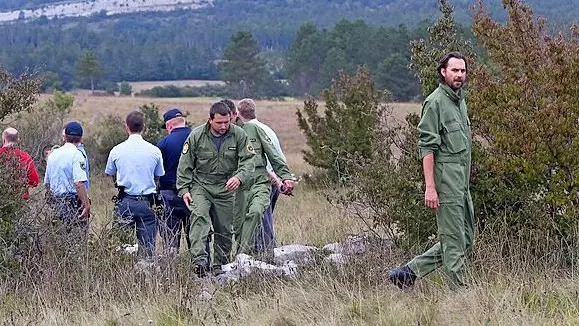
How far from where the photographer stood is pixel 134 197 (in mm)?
7789

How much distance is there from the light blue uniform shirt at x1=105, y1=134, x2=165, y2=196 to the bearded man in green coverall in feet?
9.08

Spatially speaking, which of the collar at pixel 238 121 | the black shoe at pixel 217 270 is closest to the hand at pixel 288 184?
the collar at pixel 238 121

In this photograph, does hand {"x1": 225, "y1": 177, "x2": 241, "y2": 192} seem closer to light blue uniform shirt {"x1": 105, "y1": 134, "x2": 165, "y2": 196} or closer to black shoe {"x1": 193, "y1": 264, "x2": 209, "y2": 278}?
black shoe {"x1": 193, "y1": 264, "x2": 209, "y2": 278}

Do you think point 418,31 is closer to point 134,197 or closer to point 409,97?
point 409,97

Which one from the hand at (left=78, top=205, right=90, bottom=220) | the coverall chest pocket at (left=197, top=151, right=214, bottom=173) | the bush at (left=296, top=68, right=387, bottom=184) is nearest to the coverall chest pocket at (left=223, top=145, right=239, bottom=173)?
the coverall chest pocket at (left=197, top=151, right=214, bottom=173)

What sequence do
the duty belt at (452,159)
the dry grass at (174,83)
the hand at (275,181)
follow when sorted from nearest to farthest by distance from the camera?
the duty belt at (452,159), the hand at (275,181), the dry grass at (174,83)

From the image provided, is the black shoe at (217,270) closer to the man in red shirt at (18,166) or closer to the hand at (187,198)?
the hand at (187,198)

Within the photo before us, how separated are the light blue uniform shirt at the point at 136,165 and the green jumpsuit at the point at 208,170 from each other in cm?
49

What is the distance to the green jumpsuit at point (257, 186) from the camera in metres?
7.53

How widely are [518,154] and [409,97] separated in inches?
1961

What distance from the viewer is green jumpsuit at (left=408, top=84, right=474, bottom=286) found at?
5871 mm

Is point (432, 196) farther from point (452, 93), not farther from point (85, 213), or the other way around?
point (85, 213)

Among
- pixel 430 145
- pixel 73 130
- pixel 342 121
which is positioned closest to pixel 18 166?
pixel 73 130

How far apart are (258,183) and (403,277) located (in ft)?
7.23
